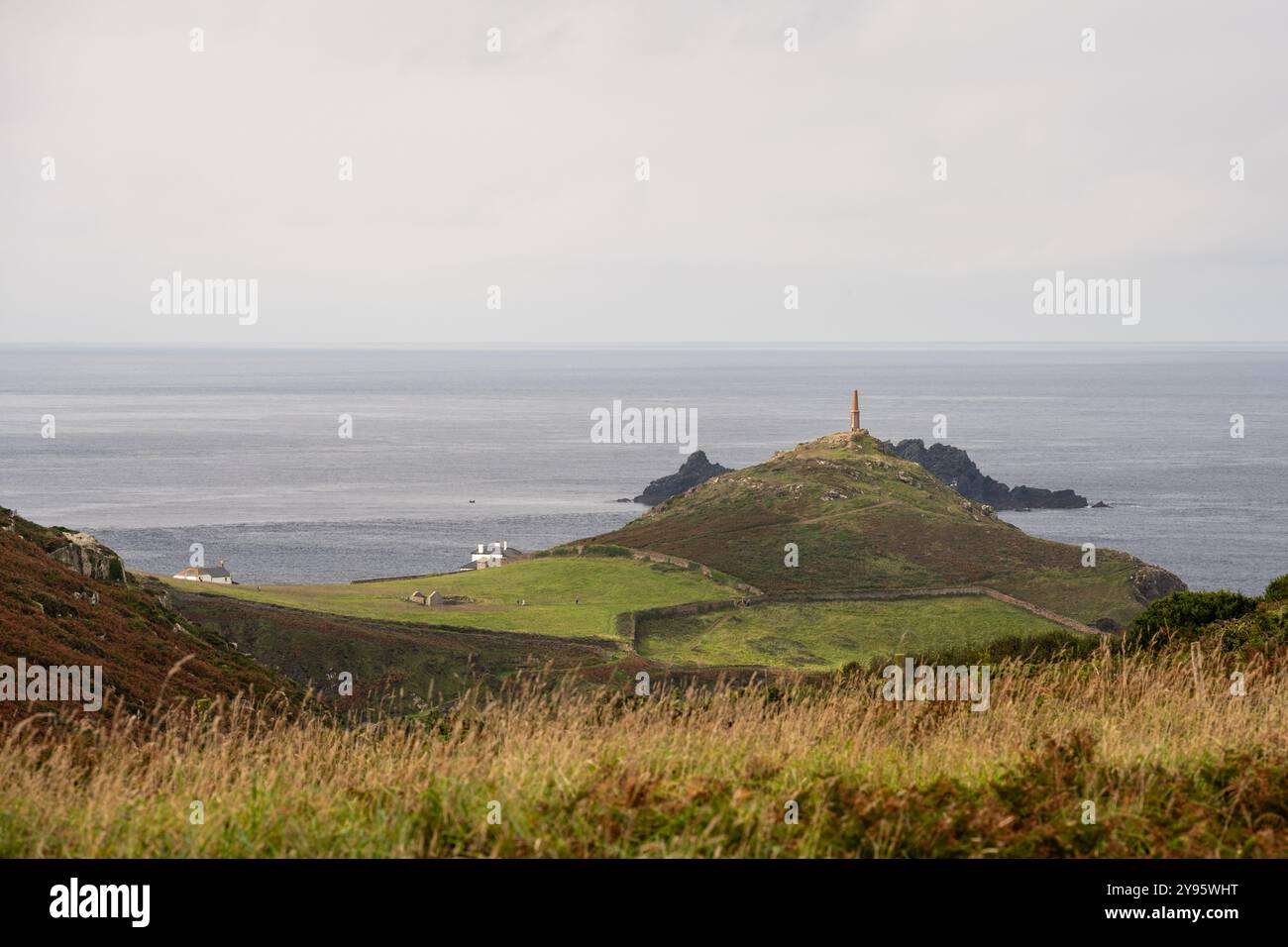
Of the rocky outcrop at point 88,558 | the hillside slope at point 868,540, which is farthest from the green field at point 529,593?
the rocky outcrop at point 88,558

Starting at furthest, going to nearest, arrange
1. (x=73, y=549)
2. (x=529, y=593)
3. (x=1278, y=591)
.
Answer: (x=529, y=593), (x=73, y=549), (x=1278, y=591)

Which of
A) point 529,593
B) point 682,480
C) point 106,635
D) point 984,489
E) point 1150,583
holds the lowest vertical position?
point 1150,583

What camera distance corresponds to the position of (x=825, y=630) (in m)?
73.6

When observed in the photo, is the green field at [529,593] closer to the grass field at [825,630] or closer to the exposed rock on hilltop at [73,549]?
the grass field at [825,630]

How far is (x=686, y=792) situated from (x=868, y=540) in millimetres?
90958

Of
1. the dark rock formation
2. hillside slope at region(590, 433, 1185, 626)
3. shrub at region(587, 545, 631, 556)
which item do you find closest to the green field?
shrub at region(587, 545, 631, 556)

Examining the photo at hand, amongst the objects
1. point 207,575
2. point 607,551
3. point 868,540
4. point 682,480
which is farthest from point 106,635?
point 682,480

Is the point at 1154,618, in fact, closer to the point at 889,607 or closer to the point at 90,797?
the point at 90,797

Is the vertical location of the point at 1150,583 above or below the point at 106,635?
below

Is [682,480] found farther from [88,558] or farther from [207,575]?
[88,558]

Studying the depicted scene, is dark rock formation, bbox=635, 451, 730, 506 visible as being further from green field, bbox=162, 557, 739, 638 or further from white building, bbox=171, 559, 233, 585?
green field, bbox=162, 557, 739, 638

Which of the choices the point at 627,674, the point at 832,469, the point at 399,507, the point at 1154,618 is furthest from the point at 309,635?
the point at 399,507

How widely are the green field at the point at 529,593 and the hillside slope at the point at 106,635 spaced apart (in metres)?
26.6
